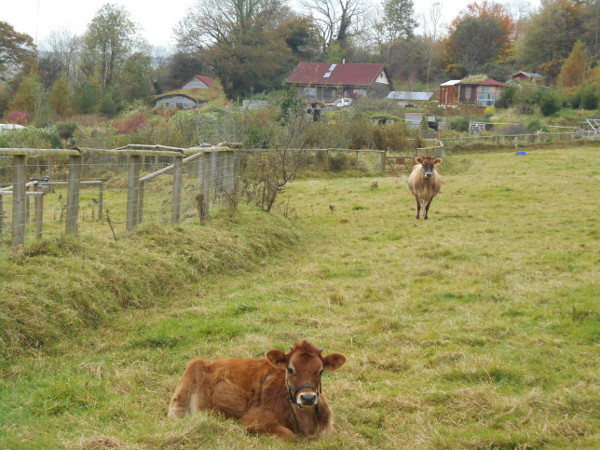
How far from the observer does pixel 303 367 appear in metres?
4.65

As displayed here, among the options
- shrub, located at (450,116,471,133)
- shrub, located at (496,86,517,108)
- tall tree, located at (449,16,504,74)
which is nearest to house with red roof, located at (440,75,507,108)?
shrub, located at (496,86,517,108)

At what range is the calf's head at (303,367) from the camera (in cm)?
449

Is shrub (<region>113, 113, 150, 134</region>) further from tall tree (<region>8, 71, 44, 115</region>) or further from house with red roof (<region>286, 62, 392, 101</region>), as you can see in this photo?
house with red roof (<region>286, 62, 392, 101</region>)

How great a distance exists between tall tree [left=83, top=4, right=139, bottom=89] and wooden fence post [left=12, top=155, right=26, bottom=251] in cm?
6079

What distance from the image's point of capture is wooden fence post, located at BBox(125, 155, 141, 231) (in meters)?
9.80

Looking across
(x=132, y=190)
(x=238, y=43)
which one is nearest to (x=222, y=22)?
(x=238, y=43)

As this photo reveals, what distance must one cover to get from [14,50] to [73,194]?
56.8 meters

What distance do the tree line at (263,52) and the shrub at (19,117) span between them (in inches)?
26.3

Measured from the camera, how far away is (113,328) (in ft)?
23.4

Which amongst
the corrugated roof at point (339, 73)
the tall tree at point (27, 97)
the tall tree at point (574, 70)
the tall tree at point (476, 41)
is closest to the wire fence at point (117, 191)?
the tall tree at point (27, 97)

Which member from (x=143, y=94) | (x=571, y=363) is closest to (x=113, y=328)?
(x=571, y=363)

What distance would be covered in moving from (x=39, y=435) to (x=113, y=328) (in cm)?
273

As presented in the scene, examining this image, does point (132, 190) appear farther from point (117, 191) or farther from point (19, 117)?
point (19, 117)

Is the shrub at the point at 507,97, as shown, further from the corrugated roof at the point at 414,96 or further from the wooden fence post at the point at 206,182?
the wooden fence post at the point at 206,182
